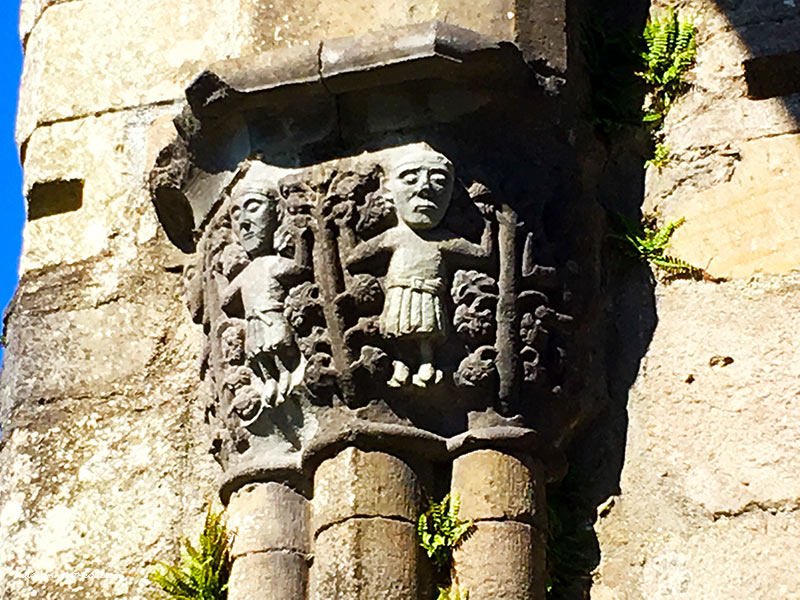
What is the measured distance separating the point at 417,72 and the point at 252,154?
40cm

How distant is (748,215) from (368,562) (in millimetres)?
1145

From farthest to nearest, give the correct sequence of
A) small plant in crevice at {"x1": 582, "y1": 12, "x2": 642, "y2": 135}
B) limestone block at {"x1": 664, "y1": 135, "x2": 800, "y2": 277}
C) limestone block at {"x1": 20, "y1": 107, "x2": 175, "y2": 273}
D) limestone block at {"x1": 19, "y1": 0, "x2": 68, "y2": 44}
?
limestone block at {"x1": 19, "y1": 0, "x2": 68, "y2": 44} → limestone block at {"x1": 20, "y1": 107, "x2": 175, "y2": 273} → small plant in crevice at {"x1": 582, "y1": 12, "x2": 642, "y2": 135} → limestone block at {"x1": 664, "y1": 135, "x2": 800, "y2": 277}

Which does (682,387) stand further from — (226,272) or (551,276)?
(226,272)

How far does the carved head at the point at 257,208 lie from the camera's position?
4137mm

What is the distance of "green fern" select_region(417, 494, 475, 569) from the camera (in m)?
3.93

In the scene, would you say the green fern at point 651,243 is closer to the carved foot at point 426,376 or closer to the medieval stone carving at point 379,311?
the medieval stone carving at point 379,311

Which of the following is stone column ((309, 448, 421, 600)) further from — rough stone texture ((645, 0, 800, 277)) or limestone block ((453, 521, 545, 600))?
rough stone texture ((645, 0, 800, 277))

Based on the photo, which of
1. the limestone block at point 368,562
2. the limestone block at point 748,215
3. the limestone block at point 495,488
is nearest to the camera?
the limestone block at point 368,562

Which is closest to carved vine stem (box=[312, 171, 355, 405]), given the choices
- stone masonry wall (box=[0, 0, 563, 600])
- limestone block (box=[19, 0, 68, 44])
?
stone masonry wall (box=[0, 0, 563, 600])

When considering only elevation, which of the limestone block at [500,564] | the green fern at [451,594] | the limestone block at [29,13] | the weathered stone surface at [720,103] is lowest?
the green fern at [451,594]

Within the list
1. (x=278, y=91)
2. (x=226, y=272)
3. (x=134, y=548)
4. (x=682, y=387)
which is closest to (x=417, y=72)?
(x=278, y=91)

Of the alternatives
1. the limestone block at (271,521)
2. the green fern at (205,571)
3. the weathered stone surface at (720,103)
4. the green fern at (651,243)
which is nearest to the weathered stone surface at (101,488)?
the green fern at (205,571)

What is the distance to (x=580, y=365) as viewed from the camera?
163 inches

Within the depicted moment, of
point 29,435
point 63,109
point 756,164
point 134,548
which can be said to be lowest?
point 134,548
